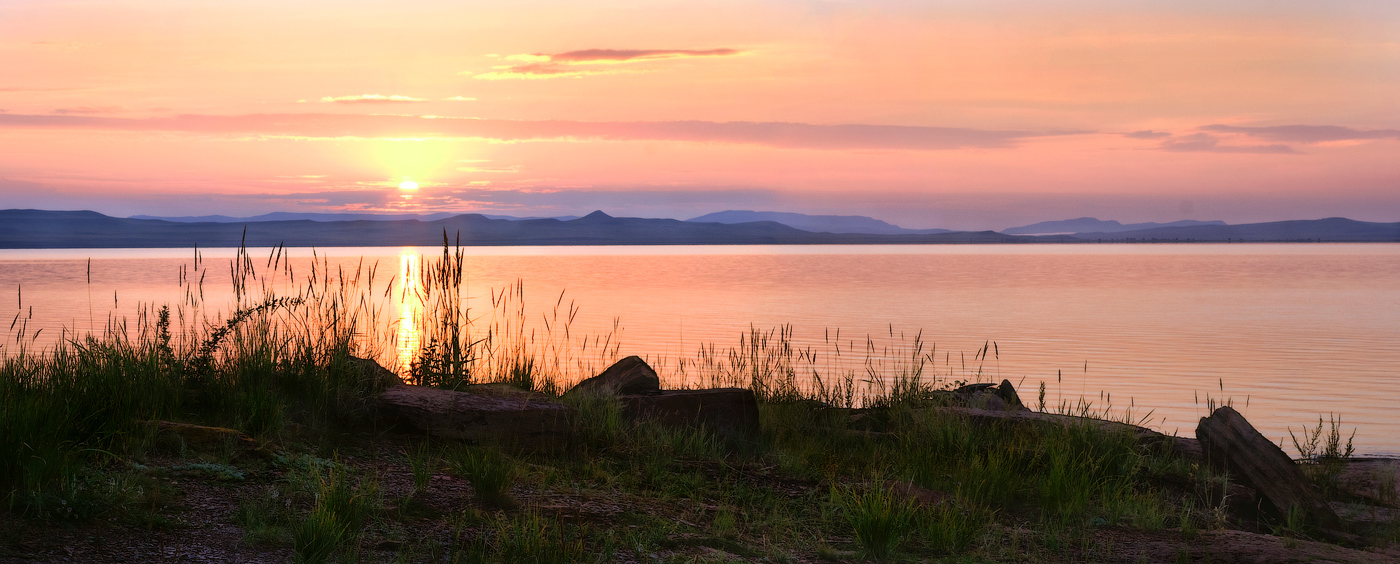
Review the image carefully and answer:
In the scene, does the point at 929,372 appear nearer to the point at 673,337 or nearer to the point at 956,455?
the point at 673,337

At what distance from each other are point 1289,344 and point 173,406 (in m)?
23.1

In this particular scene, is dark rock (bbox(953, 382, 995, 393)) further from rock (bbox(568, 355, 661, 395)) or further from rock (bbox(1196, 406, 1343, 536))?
rock (bbox(568, 355, 661, 395))

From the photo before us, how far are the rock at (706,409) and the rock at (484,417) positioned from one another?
113 cm

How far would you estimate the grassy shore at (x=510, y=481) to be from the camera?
494 centimetres

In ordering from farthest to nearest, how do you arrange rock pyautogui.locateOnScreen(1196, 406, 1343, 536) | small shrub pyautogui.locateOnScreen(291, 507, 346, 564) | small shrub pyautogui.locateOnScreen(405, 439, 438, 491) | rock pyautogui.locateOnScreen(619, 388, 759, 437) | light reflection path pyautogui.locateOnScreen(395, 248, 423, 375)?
1. light reflection path pyautogui.locateOnScreen(395, 248, 423, 375)
2. rock pyautogui.locateOnScreen(619, 388, 759, 437)
3. rock pyautogui.locateOnScreen(1196, 406, 1343, 536)
4. small shrub pyautogui.locateOnScreen(405, 439, 438, 491)
5. small shrub pyautogui.locateOnScreen(291, 507, 346, 564)

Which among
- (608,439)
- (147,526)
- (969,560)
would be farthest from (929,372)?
(147,526)

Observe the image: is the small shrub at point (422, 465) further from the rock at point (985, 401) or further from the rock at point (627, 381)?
the rock at point (985, 401)

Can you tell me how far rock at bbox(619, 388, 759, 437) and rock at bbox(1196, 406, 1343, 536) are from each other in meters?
3.76

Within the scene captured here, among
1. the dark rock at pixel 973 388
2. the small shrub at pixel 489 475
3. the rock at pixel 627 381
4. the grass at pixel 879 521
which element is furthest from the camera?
the dark rock at pixel 973 388

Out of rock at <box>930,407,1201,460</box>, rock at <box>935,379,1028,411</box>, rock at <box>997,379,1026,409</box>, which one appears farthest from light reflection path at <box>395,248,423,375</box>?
rock at <box>997,379,1026,409</box>

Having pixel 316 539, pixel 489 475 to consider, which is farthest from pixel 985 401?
pixel 316 539

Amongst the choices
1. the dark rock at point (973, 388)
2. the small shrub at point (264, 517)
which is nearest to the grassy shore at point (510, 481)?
the small shrub at point (264, 517)

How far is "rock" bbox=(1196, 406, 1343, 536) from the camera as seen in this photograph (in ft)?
23.0

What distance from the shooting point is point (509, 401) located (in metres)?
7.34
